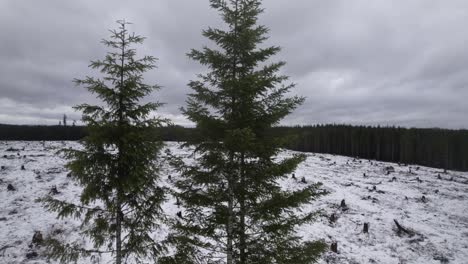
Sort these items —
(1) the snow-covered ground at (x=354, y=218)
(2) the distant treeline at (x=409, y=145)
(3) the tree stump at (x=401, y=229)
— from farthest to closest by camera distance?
(2) the distant treeline at (x=409, y=145) < (3) the tree stump at (x=401, y=229) < (1) the snow-covered ground at (x=354, y=218)

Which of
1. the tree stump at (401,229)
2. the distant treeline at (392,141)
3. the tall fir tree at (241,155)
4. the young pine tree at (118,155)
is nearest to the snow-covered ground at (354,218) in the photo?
the tree stump at (401,229)

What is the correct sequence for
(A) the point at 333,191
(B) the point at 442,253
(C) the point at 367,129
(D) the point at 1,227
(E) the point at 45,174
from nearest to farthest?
(D) the point at 1,227 → (B) the point at 442,253 → (E) the point at 45,174 → (A) the point at 333,191 → (C) the point at 367,129

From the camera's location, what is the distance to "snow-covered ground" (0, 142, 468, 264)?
48.4 feet

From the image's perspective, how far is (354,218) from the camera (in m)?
19.6

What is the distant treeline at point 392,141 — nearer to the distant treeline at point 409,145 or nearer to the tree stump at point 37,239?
the distant treeline at point 409,145

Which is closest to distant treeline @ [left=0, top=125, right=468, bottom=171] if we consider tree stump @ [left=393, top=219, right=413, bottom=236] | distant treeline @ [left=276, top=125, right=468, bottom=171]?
distant treeline @ [left=276, top=125, right=468, bottom=171]

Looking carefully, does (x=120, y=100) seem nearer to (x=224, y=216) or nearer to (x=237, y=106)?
(x=237, y=106)

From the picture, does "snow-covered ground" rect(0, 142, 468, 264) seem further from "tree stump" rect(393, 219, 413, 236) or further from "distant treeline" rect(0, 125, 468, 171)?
"distant treeline" rect(0, 125, 468, 171)

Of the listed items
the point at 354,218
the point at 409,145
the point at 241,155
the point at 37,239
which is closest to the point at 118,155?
the point at 241,155

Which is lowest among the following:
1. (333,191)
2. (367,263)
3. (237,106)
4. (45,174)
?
(367,263)

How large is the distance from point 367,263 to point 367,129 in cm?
7168

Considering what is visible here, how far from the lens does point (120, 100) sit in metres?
8.08

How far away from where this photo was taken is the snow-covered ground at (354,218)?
14759 millimetres

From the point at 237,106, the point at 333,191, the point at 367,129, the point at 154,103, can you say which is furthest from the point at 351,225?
the point at 367,129
